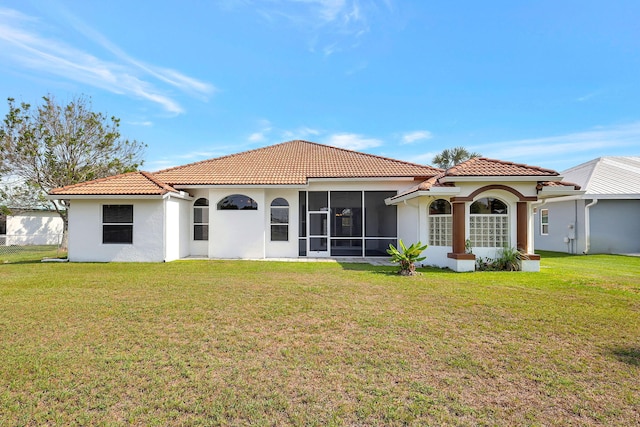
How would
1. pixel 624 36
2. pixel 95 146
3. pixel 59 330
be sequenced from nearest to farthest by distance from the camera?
pixel 59 330 < pixel 624 36 < pixel 95 146

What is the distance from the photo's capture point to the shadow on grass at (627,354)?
454 centimetres

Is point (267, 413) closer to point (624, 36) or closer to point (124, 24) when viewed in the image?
point (124, 24)

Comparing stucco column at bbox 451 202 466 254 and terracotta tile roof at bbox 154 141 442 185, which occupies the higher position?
terracotta tile roof at bbox 154 141 442 185

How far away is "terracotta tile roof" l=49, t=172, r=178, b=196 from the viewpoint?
14.6 meters

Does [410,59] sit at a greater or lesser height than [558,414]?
greater

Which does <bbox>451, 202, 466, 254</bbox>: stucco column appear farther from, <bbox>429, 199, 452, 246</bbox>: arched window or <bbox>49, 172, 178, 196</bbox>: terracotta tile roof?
<bbox>49, 172, 178, 196</bbox>: terracotta tile roof

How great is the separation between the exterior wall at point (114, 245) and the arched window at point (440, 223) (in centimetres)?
1214

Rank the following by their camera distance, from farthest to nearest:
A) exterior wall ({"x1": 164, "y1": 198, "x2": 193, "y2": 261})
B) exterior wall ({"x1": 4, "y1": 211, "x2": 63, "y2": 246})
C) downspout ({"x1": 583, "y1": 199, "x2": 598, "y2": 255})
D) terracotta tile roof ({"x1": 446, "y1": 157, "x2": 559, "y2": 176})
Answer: exterior wall ({"x1": 4, "y1": 211, "x2": 63, "y2": 246}), downspout ({"x1": 583, "y1": 199, "x2": 598, "y2": 255}), exterior wall ({"x1": 164, "y1": 198, "x2": 193, "y2": 261}), terracotta tile roof ({"x1": 446, "y1": 157, "x2": 559, "y2": 176})

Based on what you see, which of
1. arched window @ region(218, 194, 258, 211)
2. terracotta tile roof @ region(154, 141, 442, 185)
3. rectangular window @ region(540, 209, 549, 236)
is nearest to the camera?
arched window @ region(218, 194, 258, 211)

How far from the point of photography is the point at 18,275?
1136 centimetres

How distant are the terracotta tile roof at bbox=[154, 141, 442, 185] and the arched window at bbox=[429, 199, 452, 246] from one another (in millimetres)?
3637

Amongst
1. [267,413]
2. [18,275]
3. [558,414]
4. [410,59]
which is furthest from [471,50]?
[18,275]

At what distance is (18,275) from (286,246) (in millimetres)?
10445

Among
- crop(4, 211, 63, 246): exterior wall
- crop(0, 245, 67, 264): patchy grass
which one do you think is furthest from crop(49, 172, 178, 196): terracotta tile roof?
crop(4, 211, 63, 246): exterior wall
